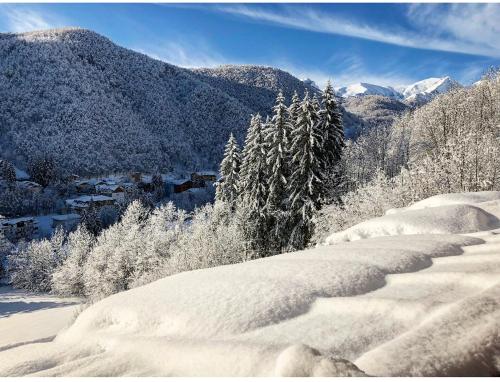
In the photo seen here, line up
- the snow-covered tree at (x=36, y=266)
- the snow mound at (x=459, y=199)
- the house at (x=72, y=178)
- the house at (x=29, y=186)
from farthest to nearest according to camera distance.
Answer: the house at (x=72, y=178)
the house at (x=29, y=186)
the snow-covered tree at (x=36, y=266)
the snow mound at (x=459, y=199)

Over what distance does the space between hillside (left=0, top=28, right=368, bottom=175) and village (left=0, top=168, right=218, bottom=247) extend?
47.2 feet

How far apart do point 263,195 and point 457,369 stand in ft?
101

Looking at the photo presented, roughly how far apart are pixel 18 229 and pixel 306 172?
60.0 meters

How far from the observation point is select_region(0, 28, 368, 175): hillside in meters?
117

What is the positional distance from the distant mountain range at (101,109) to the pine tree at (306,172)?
299ft

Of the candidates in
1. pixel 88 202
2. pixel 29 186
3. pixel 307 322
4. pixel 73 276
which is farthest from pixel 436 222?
pixel 29 186

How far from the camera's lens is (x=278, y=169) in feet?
109

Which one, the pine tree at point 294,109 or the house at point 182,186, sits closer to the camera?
the pine tree at point 294,109

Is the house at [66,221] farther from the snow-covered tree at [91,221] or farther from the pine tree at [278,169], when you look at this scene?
the pine tree at [278,169]

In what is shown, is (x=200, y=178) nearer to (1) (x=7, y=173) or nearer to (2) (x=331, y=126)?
(1) (x=7, y=173)

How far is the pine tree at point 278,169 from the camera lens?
108ft

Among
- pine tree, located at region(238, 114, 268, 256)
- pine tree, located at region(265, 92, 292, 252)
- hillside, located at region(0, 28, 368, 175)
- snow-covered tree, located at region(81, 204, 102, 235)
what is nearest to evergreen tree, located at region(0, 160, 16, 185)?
hillside, located at region(0, 28, 368, 175)

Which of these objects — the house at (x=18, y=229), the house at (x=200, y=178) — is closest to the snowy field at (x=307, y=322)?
the house at (x=18, y=229)

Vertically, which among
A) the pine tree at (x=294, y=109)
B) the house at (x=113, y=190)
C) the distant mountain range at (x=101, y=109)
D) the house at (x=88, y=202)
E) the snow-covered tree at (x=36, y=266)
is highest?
the distant mountain range at (x=101, y=109)
